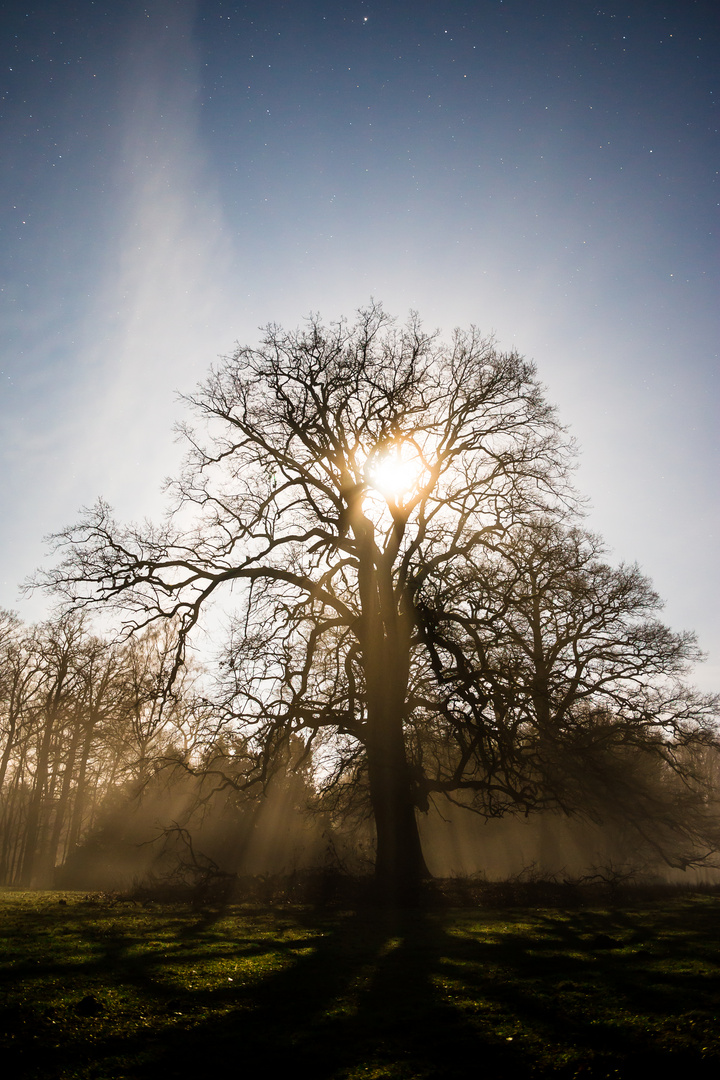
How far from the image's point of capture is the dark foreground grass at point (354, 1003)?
14.0 feet

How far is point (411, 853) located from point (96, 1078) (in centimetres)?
1242

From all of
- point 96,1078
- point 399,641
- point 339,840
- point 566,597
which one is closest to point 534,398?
point 566,597

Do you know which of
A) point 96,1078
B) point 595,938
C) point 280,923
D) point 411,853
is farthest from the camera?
point 411,853

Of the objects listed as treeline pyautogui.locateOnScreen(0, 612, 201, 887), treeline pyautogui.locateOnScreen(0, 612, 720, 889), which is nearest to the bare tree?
treeline pyautogui.locateOnScreen(0, 612, 720, 889)

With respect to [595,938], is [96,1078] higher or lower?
higher

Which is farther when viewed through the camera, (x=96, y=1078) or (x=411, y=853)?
(x=411, y=853)

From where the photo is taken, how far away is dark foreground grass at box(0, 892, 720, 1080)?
14.0ft

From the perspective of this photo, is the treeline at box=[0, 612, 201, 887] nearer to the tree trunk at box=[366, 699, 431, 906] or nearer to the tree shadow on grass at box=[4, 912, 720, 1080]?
the tree trunk at box=[366, 699, 431, 906]

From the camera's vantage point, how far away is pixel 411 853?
49.9 ft

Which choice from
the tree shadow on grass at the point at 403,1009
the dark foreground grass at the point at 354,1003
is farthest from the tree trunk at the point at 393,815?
the tree shadow on grass at the point at 403,1009

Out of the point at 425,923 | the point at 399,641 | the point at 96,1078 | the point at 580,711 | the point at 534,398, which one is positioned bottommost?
the point at 425,923

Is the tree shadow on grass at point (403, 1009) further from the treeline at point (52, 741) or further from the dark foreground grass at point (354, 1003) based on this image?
the treeline at point (52, 741)

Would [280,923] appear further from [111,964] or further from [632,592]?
[632,592]

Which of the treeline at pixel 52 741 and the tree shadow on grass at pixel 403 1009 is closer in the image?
the tree shadow on grass at pixel 403 1009
